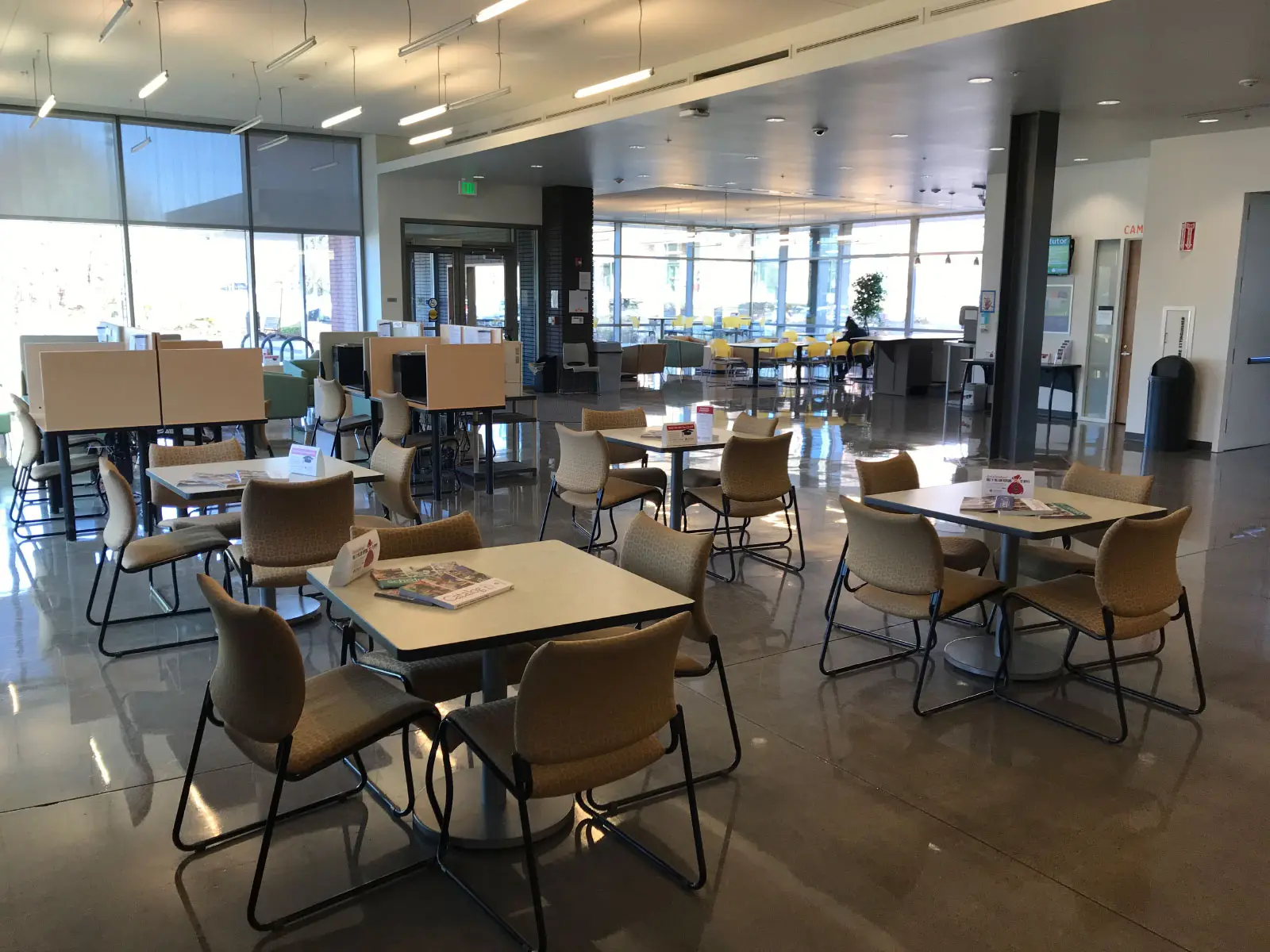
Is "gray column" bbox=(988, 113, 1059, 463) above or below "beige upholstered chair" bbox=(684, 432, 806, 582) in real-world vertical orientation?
above

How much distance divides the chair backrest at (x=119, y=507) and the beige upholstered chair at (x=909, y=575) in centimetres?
300

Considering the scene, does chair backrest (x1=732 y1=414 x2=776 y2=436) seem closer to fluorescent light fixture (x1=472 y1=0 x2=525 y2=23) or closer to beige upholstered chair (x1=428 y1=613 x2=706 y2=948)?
A: fluorescent light fixture (x1=472 y1=0 x2=525 y2=23)

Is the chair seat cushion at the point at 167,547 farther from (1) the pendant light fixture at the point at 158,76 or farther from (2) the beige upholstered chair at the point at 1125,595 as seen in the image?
(1) the pendant light fixture at the point at 158,76

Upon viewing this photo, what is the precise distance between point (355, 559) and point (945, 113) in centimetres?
788

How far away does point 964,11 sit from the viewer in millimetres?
6285

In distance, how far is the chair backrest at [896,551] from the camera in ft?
11.7

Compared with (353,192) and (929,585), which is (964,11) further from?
(353,192)

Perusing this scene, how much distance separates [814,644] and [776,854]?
1.79 meters

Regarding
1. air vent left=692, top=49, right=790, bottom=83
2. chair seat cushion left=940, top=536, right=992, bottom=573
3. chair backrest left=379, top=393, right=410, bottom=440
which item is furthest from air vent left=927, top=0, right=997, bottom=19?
chair backrest left=379, top=393, right=410, bottom=440

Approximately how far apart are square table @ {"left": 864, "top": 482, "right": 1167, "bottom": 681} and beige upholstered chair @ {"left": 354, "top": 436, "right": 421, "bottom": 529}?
2.17 metres

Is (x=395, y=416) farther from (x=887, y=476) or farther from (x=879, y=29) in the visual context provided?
(x=879, y=29)

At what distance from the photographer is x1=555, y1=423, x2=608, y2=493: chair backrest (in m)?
5.56

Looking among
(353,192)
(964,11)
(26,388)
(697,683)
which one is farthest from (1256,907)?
(353,192)

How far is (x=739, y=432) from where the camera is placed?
21.3ft
